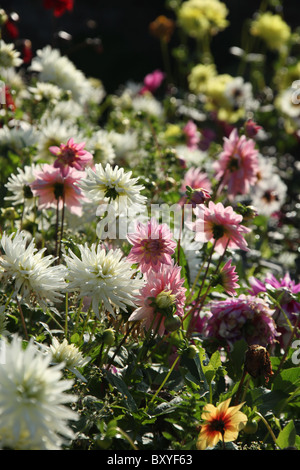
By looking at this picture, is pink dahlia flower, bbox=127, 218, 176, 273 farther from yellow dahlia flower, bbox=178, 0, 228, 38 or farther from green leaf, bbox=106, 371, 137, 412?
yellow dahlia flower, bbox=178, 0, 228, 38

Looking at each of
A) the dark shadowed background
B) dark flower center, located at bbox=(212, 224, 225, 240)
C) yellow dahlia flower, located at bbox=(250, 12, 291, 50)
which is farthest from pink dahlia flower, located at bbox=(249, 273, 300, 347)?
the dark shadowed background

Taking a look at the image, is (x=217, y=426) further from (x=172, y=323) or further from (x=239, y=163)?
(x=239, y=163)

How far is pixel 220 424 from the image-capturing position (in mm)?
998

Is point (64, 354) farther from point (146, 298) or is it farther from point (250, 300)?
point (250, 300)

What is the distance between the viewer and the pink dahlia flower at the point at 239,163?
1.69m

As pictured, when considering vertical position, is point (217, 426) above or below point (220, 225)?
below

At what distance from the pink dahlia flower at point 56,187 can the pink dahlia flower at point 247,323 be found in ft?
1.45

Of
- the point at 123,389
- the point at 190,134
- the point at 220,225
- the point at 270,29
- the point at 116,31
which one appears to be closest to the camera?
the point at 123,389

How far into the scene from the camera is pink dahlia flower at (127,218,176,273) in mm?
1146

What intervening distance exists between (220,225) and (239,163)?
522mm

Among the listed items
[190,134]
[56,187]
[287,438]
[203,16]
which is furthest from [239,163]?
[203,16]

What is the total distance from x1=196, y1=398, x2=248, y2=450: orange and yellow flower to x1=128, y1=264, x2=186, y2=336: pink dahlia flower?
0.18 meters

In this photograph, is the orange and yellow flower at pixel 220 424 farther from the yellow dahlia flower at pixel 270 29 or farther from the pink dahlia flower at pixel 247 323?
the yellow dahlia flower at pixel 270 29
